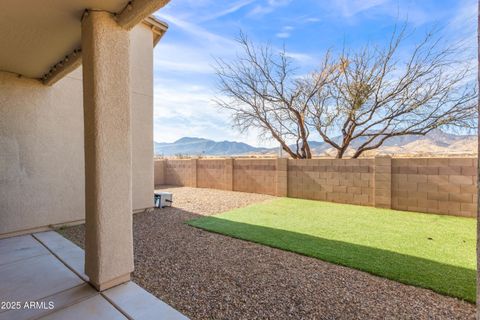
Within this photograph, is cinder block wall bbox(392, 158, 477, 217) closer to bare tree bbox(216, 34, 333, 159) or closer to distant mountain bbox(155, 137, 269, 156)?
bare tree bbox(216, 34, 333, 159)

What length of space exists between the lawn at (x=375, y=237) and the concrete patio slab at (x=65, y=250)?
7.65 ft

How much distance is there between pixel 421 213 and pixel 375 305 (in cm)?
512

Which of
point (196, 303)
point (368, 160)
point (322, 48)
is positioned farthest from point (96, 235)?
point (322, 48)

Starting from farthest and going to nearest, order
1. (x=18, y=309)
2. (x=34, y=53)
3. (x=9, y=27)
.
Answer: (x=34, y=53)
(x=9, y=27)
(x=18, y=309)

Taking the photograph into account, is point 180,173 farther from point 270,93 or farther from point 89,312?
point 89,312

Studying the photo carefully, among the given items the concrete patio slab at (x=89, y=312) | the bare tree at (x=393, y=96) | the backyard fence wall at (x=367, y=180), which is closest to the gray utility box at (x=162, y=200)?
the backyard fence wall at (x=367, y=180)

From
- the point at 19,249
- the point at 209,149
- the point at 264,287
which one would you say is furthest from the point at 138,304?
the point at 209,149

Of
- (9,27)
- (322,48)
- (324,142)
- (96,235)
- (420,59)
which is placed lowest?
(96,235)

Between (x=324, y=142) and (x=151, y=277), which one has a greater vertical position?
(x=324, y=142)

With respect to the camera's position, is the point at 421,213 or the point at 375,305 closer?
the point at 375,305

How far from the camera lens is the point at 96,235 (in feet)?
8.27

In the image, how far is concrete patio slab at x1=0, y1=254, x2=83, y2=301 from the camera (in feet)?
8.29

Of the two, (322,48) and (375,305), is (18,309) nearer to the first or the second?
(375,305)

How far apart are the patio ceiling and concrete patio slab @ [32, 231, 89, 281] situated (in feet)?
9.52
